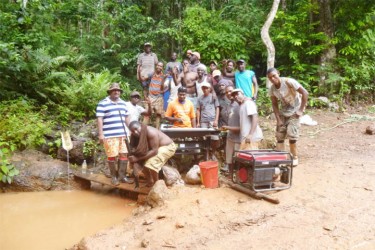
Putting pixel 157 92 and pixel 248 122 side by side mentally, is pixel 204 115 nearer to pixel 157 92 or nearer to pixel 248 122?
pixel 248 122

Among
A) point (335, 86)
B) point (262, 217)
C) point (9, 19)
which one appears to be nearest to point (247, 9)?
point (335, 86)

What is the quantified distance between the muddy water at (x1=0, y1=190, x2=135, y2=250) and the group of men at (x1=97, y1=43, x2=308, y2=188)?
2.20 feet

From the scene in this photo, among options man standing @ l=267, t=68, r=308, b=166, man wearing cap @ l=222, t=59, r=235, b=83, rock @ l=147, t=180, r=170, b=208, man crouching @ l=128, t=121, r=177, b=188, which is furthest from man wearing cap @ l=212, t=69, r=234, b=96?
rock @ l=147, t=180, r=170, b=208

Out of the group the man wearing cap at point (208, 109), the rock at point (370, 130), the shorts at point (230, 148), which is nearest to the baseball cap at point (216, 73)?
the man wearing cap at point (208, 109)

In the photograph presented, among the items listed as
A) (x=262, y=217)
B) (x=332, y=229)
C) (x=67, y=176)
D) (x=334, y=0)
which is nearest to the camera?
(x=332, y=229)

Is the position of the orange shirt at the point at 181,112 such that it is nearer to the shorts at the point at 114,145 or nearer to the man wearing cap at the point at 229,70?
the shorts at the point at 114,145

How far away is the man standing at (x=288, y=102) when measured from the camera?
6180mm

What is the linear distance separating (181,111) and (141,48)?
7365mm

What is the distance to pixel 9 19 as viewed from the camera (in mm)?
9930

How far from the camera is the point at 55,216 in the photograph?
6238mm

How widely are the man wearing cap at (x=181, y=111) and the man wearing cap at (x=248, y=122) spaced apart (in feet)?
4.32

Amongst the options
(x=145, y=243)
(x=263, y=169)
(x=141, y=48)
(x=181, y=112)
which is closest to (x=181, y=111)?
(x=181, y=112)

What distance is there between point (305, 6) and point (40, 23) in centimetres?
898

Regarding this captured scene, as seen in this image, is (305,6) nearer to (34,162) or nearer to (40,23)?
(40,23)
